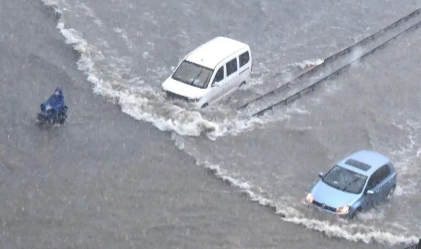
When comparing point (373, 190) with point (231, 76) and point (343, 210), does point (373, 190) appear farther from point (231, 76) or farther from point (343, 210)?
point (231, 76)

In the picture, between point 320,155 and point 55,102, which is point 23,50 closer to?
point 55,102

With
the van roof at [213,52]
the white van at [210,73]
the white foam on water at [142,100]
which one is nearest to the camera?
the white foam on water at [142,100]

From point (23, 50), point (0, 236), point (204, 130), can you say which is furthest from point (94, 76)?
point (0, 236)

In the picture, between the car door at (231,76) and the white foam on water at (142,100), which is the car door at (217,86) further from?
the white foam on water at (142,100)

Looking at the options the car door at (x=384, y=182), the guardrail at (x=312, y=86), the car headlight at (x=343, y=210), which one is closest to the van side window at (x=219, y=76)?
the guardrail at (x=312, y=86)

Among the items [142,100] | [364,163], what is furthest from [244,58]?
[364,163]

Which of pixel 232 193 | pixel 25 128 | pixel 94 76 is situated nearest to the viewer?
pixel 232 193
